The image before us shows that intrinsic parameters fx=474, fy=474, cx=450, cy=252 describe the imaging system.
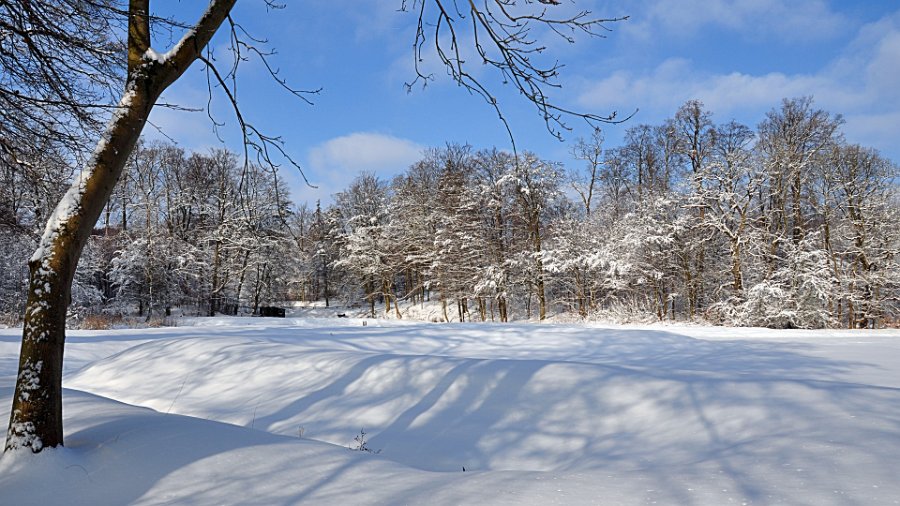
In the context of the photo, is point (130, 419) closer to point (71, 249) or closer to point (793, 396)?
point (71, 249)

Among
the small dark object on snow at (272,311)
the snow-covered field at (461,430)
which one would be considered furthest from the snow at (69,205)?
the small dark object on snow at (272,311)

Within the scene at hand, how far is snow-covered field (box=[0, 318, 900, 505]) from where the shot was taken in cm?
238

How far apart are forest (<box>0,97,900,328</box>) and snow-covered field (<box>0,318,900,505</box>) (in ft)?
26.9

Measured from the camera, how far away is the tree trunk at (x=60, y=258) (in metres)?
3.07

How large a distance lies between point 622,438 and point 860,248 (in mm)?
20141

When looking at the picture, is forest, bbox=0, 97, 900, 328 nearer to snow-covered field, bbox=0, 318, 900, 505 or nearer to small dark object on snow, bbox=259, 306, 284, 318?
small dark object on snow, bbox=259, 306, 284, 318

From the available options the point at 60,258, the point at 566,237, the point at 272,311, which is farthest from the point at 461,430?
the point at 272,311

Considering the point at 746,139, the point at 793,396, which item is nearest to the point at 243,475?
the point at 793,396

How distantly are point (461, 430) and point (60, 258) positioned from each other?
352 cm

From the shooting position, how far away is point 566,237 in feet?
79.0

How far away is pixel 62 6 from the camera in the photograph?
3543mm

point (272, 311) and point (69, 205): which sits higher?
point (69, 205)

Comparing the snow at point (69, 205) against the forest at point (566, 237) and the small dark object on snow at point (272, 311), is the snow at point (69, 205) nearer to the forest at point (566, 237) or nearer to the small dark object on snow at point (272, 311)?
the forest at point (566, 237)

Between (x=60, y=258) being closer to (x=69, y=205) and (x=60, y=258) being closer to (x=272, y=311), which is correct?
(x=69, y=205)
